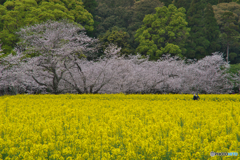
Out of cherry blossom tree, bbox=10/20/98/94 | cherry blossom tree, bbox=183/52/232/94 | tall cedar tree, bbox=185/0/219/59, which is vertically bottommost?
cherry blossom tree, bbox=183/52/232/94

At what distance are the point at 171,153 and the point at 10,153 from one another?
126 inches

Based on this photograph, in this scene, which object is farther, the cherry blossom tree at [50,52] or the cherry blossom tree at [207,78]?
the cherry blossom tree at [207,78]

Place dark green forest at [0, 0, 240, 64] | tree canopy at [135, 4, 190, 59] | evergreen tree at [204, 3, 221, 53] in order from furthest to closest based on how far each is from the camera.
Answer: evergreen tree at [204, 3, 221, 53]
tree canopy at [135, 4, 190, 59]
dark green forest at [0, 0, 240, 64]

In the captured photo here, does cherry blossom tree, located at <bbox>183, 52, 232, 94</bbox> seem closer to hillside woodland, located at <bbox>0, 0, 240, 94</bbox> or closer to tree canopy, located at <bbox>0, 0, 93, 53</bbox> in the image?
hillside woodland, located at <bbox>0, 0, 240, 94</bbox>

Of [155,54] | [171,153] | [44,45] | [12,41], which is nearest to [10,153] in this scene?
[171,153]

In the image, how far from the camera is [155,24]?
35688 millimetres

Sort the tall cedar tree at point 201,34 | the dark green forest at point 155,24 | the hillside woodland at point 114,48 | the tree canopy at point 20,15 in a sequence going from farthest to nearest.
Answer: the tall cedar tree at point 201,34, the dark green forest at point 155,24, the tree canopy at point 20,15, the hillside woodland at point 114,48

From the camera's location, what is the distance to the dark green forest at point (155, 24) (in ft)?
96.0

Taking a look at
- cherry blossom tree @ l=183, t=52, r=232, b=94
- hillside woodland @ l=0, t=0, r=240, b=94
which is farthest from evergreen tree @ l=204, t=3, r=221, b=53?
cherry blossom tree @ l=183, t=52, r=232, b=94

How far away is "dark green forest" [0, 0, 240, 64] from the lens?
29.3 m

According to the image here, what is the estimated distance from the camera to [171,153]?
14.4 ft

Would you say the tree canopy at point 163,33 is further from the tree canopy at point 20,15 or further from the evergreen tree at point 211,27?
the tree canopy at point 20,15

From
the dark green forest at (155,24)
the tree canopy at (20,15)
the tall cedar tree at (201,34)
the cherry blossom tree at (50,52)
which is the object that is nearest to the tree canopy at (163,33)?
the dark green forest at (155,24)

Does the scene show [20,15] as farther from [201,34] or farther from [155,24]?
[201,34]
